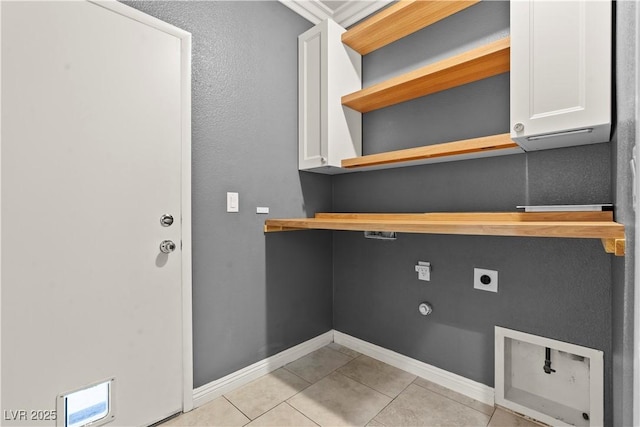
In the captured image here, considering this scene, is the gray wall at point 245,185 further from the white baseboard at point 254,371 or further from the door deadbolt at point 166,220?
the door deadbolt at point 166,220

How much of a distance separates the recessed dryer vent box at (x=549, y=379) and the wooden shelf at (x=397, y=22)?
1.78m

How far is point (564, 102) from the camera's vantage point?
1.14 m

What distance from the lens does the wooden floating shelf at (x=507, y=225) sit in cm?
89

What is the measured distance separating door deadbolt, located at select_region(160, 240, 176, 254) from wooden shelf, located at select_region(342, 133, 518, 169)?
1.13 m

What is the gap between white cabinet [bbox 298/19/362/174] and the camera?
6.30 feet

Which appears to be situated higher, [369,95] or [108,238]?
[369,95]

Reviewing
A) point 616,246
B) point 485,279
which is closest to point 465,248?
point 485,279

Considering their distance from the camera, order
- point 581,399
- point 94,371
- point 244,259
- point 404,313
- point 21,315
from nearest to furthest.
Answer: point 21,315, point 94,371, point 581,399, point 244,259, point 404,313

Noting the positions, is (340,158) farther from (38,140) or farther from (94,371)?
(94,371)

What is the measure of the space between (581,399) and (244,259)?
1.83 m

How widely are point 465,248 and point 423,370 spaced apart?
0.80 meters

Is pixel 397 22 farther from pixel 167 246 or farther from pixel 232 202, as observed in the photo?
pixel 167 246

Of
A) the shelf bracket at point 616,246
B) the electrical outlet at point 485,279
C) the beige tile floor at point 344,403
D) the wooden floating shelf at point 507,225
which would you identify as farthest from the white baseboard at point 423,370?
the shelf bracket at point 616,246

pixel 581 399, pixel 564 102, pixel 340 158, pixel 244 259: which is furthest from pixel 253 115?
pixel 581 399
